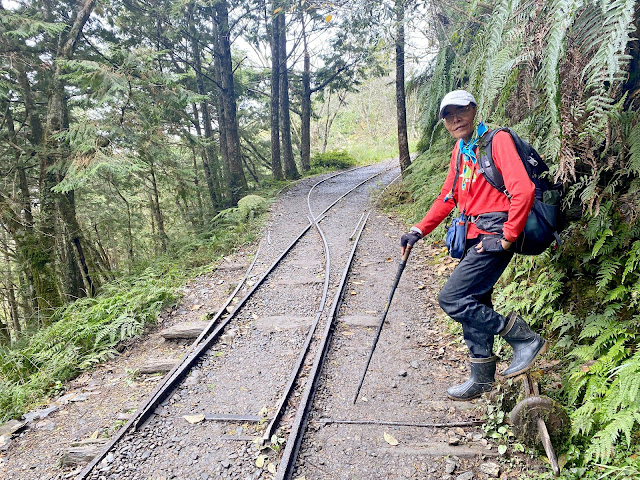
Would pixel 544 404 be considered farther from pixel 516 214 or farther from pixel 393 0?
pixel 393 0

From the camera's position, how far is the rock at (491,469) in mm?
2861

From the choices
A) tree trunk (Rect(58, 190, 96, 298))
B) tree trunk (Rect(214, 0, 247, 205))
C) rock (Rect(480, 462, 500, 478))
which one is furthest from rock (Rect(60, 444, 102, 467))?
tree trunk (Rect(214, 0, 247, 205))

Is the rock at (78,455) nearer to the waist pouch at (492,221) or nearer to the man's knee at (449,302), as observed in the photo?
the man's knee at (449,302)

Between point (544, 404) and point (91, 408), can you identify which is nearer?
point (544, 404)

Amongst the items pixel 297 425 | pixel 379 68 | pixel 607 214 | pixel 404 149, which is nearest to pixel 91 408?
pixel 297 425

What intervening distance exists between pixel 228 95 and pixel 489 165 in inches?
564

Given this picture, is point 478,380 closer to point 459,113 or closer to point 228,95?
point 459,113

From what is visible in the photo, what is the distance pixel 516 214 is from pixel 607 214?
1.17 m

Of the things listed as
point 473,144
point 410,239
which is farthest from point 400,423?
point 473,144

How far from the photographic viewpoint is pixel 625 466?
2357mm

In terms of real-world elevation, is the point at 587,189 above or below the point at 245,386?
above

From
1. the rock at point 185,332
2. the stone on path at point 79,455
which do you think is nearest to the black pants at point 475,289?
the stone on path at point 79,455

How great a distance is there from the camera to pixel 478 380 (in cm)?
340

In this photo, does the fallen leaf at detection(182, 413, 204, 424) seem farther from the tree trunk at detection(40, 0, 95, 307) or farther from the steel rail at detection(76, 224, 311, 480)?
the tree trunk at detection(40, 0, 95, 307)
